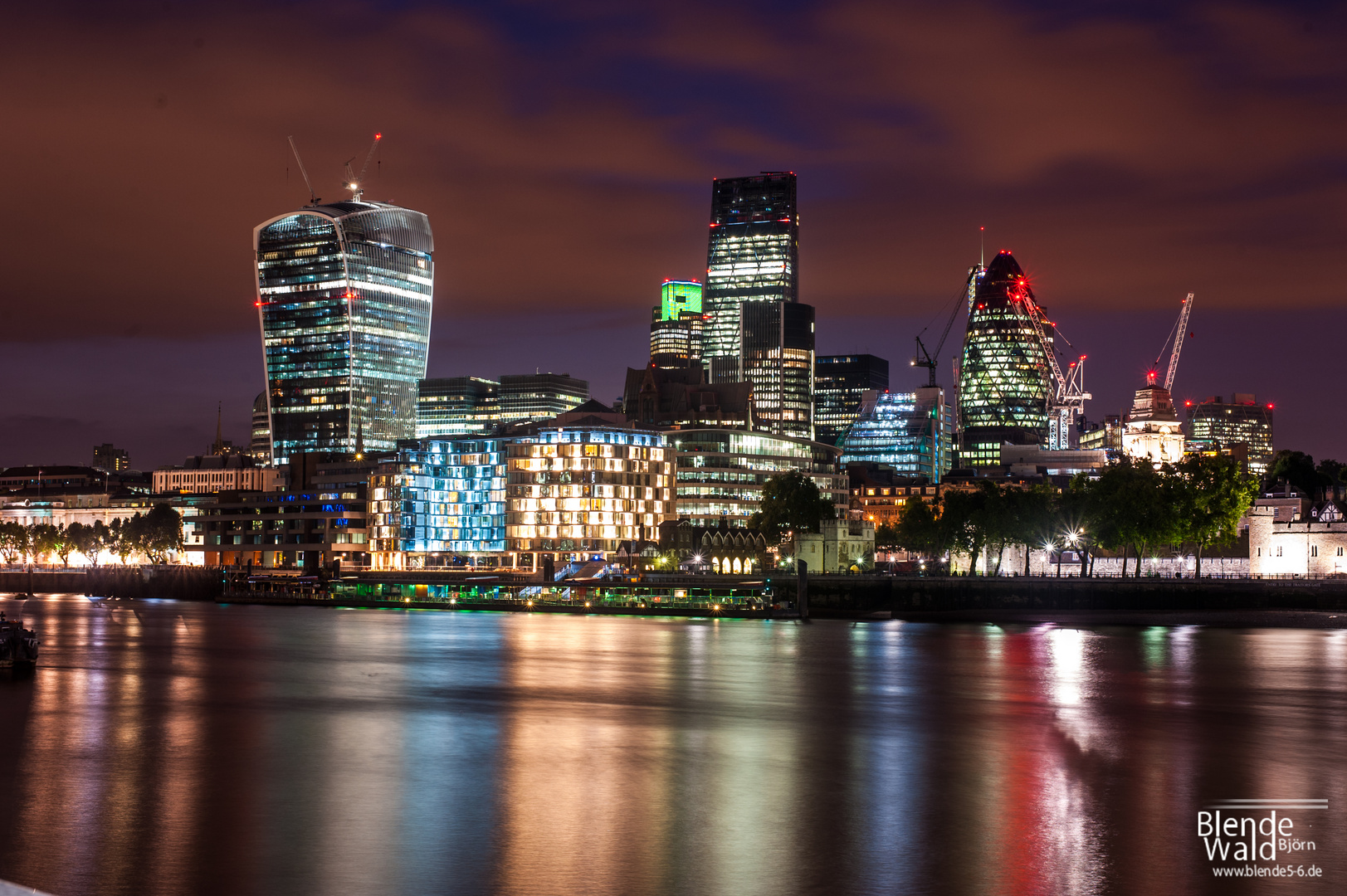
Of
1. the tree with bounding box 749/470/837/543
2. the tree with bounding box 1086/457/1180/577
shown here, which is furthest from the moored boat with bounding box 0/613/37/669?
the tree with bounding box 749/470/837/543

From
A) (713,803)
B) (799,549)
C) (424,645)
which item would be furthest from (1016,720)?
(799,549)

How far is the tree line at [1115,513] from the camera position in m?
141

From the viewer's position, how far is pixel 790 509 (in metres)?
180

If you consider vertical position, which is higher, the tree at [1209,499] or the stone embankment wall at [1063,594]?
the tree at [1209,499]

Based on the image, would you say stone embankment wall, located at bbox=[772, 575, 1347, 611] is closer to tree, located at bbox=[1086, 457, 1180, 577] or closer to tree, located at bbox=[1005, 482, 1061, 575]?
tree, located at bbox=[1086, 457, 1180, 577]

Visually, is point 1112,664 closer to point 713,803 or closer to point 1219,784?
point 1219,784

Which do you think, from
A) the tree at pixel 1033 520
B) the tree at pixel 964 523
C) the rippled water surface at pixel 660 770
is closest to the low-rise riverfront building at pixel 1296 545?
the tree at pixel 1033 520

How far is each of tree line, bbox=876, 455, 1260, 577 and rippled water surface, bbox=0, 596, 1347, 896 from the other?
1912 inches

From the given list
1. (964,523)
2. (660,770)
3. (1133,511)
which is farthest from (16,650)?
(964,523)

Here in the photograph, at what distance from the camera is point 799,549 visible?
177 meters

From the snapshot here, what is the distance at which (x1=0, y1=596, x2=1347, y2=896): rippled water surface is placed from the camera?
31500 mm

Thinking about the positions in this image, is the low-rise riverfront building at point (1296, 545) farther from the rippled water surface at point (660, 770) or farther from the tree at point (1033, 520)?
the rippled water surface at point (660, 770)

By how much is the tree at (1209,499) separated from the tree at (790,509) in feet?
163

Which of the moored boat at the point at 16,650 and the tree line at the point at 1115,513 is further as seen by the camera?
the tree line at the point at 1115,513
